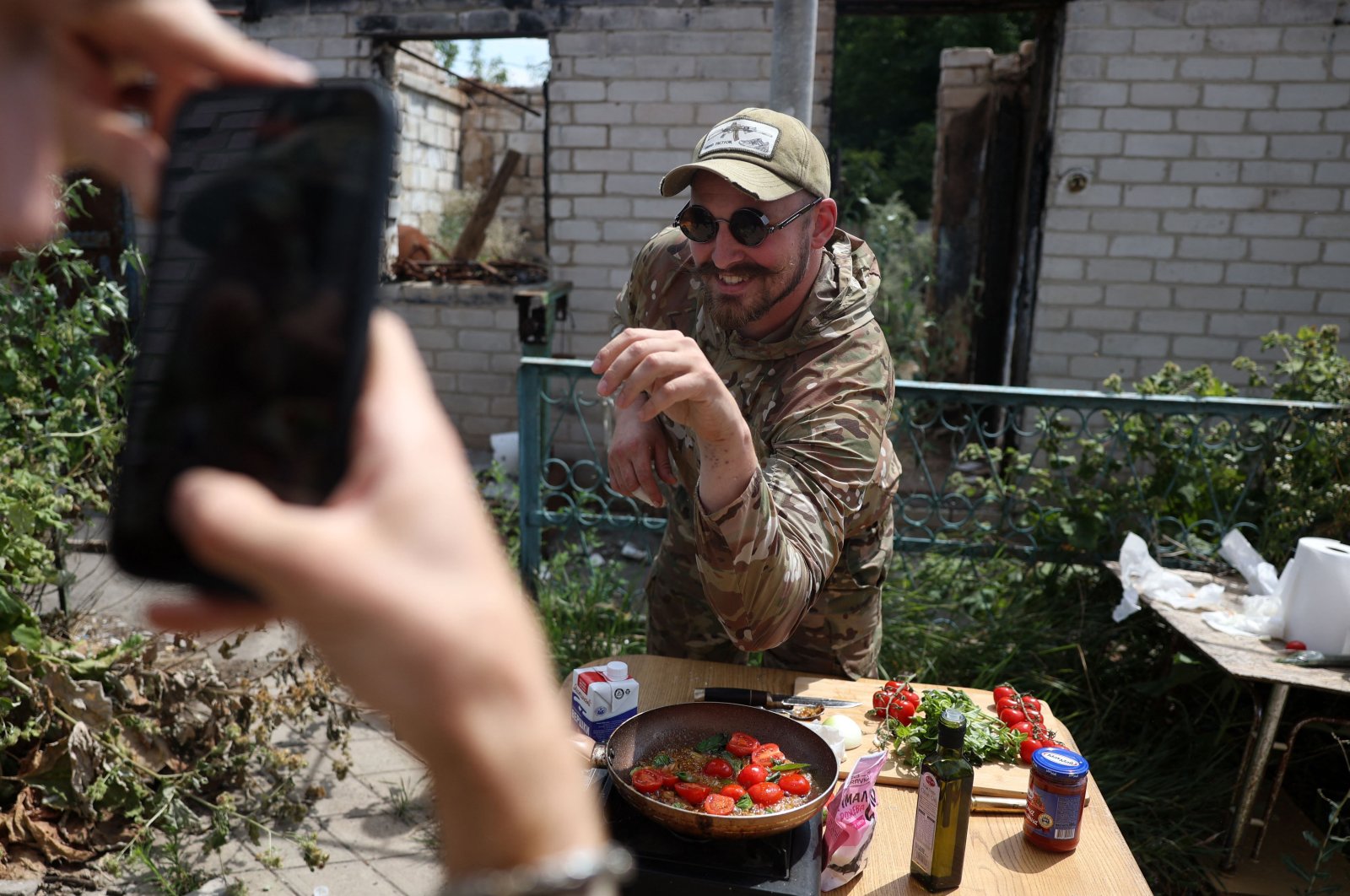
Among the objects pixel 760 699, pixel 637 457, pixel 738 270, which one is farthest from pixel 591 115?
pixel 760 699

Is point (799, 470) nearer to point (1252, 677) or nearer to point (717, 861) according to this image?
point (717, 861)

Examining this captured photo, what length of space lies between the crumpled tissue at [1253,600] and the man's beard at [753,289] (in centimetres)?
203

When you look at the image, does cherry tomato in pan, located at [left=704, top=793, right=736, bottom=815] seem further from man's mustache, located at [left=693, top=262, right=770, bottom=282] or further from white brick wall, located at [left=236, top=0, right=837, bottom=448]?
white brick wall, located at [left=236, top=0, right=837, bottom=448]

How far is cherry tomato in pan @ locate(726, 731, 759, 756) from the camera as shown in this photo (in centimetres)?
176

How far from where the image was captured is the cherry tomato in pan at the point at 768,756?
171 centimetres

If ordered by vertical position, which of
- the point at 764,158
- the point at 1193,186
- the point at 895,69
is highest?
the point at 895,69

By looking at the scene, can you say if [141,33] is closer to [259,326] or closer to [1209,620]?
[259,326]

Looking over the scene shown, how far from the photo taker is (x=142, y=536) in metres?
0.54

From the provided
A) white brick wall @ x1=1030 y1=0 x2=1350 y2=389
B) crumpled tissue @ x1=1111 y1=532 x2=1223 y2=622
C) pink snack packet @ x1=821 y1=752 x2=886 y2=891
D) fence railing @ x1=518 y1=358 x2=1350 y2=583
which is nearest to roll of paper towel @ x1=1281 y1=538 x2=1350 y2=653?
crumpled tissue @ x1=1111 y1=532 x2=1223 y2=622

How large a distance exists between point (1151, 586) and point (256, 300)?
3608mm

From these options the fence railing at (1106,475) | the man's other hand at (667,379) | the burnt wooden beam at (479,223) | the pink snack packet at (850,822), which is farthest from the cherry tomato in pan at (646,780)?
the burnt wooden beam at (479,223)

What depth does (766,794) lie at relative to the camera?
159 cm

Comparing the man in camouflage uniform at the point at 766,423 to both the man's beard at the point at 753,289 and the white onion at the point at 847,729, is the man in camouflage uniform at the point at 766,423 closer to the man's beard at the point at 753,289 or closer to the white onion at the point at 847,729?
the man's beard at the point at 753,289

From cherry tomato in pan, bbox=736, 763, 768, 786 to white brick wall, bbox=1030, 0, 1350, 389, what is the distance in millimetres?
5370
